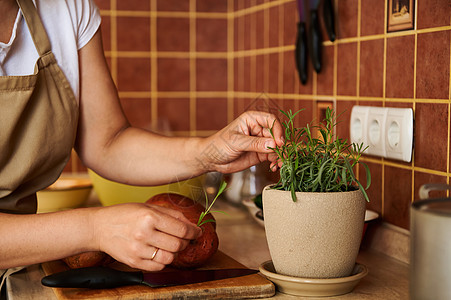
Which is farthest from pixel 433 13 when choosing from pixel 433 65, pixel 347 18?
pixel 347 18

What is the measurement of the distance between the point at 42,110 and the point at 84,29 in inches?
8.1

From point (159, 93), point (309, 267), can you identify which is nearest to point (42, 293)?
point (309, 267)

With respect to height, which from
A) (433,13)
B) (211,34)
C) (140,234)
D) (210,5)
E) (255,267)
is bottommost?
(255,267)

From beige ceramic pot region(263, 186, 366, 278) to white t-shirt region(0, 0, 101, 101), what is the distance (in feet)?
1.71

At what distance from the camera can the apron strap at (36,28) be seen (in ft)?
3.77

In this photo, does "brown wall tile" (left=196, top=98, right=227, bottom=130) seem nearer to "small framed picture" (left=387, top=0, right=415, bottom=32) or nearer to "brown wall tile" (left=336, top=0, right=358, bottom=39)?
"brown wall tile" (left=336, top=0, right=358, bottom=39)

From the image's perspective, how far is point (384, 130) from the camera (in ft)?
3.93

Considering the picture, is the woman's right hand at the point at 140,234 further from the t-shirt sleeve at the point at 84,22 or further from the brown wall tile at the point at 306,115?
the brown wall tile at the point at 306,115

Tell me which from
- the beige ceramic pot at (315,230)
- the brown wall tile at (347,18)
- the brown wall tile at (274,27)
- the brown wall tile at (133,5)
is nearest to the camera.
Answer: the beige ceramic pot at (315,230)

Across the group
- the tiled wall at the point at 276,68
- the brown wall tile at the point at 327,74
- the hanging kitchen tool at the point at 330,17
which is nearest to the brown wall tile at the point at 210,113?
the tiled wall at the point at 276,68

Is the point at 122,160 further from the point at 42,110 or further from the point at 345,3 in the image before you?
the point at 345,3

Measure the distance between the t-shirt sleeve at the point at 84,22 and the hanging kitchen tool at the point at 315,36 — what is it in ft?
1.68

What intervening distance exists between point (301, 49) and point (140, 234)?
84 centimetres

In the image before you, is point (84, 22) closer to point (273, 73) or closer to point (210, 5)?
point (273, 73)
